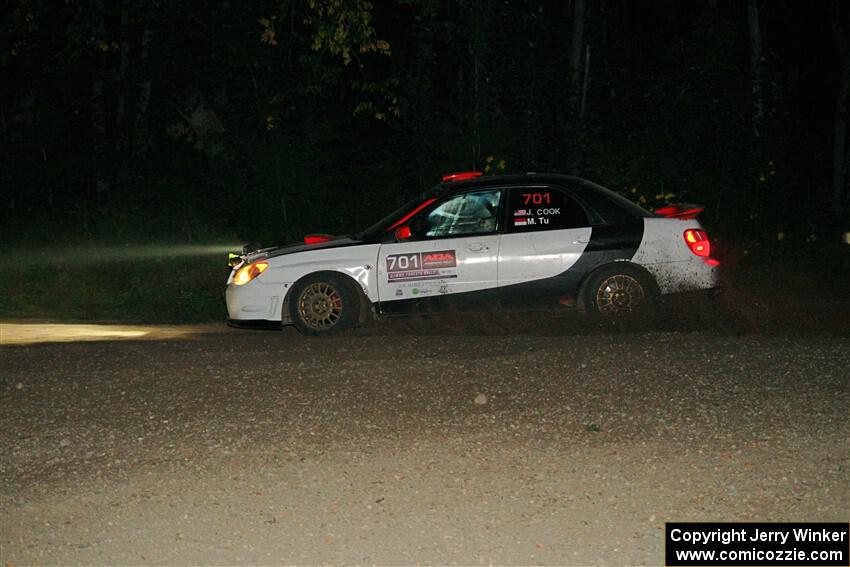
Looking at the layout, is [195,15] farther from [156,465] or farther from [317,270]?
[156,465]

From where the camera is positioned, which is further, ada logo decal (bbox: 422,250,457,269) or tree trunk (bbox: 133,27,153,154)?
tree trunk (bbox: 133,27,153,154)

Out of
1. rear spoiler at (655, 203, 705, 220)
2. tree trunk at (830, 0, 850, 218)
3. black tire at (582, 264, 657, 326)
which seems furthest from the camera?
tree trunk at (830, 0, 850, 218)

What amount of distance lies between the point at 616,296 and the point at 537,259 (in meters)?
0.85

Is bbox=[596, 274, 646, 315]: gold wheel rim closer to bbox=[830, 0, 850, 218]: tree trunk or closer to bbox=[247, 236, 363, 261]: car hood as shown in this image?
bbox=[247, 236, 363, 261]: car hood

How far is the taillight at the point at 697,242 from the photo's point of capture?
427 inches

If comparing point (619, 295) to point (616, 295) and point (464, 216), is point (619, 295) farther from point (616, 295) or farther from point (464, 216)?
point (464, 216)

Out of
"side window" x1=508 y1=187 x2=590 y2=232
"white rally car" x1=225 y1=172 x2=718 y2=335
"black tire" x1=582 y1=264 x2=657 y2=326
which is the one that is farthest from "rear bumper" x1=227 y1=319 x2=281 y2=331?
"black tire" x1=582 y1=264 x2=657 y2=326

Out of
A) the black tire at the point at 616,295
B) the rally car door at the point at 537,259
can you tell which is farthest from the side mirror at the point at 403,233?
the black tire at the point at 616,295

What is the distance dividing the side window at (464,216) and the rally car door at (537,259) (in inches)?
7.3

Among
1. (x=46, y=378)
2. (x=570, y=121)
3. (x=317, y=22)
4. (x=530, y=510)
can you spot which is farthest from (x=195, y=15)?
(x=530, y=510)

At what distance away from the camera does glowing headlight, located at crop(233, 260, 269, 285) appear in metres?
11.0

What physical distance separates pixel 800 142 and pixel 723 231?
5432 mm

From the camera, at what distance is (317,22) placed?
16781mm

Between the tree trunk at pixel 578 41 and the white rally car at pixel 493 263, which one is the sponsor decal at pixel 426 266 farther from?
the tree trunk at pixel 578 41
